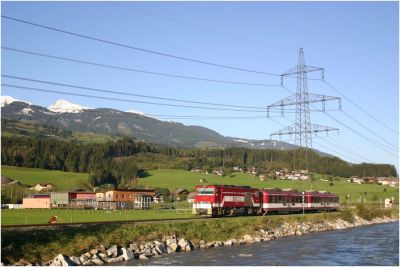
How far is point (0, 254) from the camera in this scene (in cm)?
2738

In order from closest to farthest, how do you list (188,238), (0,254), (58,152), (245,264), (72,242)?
1. (0,254)
2. (245,264)
3. (72,242)
4. (188,238)
5. (58,152)

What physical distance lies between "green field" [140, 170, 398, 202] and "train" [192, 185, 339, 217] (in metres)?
47.6

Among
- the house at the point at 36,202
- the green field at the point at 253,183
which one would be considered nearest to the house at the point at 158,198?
the green field at the point at 253,183

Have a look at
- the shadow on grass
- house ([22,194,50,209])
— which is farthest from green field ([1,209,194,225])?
house ([22,194,50,209])

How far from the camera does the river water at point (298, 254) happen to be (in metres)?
31.5

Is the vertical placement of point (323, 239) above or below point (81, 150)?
below

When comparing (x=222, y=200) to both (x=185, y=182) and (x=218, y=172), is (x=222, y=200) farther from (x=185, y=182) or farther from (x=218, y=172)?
(x=218, y=172)

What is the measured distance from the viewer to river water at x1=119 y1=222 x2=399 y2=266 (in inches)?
1241

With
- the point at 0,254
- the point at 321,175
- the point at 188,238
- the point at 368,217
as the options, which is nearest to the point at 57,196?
the point at 368,217

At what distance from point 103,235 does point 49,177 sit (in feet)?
347

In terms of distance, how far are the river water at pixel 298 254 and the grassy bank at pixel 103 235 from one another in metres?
3.16

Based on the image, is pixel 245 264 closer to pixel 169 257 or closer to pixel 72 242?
pixel 169 257

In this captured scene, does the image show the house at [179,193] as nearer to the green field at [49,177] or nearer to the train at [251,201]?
the green field at [49,177]

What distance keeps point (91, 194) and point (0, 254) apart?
79642 mm
